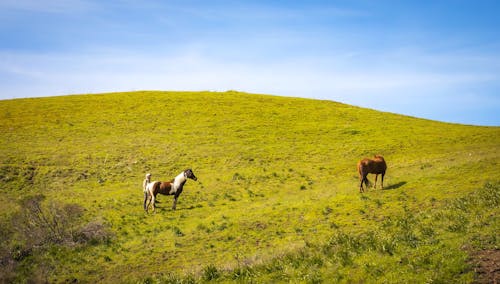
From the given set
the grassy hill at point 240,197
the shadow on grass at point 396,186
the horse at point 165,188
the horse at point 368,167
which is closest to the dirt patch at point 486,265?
the grassy hill at point 240,197

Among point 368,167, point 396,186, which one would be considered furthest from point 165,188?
point 396,186

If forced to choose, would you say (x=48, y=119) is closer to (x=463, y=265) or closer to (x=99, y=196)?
(x=99, y=196)

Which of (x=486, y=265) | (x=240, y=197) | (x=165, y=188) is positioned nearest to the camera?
(x=486, y=265)

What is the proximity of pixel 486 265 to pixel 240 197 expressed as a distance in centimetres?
1843

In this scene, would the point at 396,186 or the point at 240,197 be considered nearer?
the point at 396,186

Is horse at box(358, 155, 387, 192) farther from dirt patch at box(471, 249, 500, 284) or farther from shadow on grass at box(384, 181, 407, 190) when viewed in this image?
dirt patch at box(471, 249, 500, 284)

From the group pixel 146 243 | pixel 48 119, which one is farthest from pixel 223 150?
pixel 48 119

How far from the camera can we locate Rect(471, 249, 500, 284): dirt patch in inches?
376

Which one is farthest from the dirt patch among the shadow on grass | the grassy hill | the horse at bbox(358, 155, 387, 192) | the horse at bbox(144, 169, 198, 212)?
the horse at bbox(144, 169, 198, 212)

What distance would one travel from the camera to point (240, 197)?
27266 mm

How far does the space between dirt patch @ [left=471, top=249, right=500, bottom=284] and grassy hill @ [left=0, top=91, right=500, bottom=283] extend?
0.59ft

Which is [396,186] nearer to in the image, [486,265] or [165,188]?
[165,188]

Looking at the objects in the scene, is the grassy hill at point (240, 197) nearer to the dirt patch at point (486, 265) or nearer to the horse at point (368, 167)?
Result: the dirt patch at point (486, 265)

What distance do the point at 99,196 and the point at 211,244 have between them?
13.2 m
